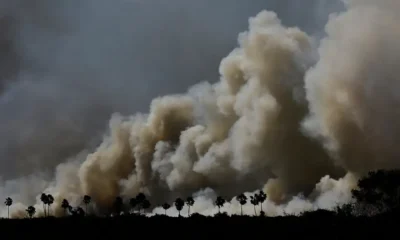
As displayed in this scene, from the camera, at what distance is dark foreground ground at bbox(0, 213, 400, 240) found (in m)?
101

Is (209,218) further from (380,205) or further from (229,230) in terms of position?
(380,205)

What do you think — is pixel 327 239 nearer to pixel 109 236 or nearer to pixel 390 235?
pixel 390 235

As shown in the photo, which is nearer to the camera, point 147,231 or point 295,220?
point 147,231

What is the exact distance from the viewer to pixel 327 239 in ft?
320

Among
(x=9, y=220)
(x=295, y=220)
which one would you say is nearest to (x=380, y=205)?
(x=295, y=220)

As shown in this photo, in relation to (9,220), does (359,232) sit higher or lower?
lower

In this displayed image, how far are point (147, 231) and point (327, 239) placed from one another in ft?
103

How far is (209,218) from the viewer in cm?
12056

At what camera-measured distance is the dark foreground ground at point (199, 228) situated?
332ft

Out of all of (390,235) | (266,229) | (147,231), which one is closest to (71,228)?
(147,231)

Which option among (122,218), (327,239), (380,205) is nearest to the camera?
(327,239)

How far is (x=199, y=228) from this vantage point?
109 meters

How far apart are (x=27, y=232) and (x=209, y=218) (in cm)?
3662

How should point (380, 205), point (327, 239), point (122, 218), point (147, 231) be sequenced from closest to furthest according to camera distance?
1. point (327, 239)
2. point (147, 231)
3. point (122, 218)
4. point (380, 205)
